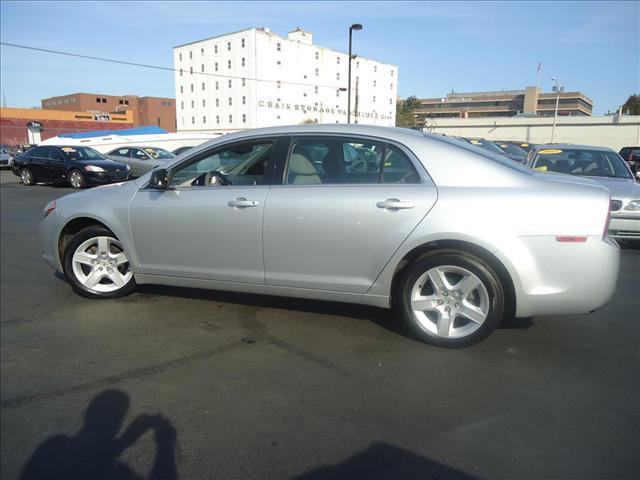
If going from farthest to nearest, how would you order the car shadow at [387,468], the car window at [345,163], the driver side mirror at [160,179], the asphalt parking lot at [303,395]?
the driver side mirror at [160,179] → the car window at [345,163] → the asphalt parking lot at [303,395] → the car shadow at [387,468]

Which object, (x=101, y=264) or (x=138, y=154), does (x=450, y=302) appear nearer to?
(x=101, y=264)

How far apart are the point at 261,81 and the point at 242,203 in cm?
7726

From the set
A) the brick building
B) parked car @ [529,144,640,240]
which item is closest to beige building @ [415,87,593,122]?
the brick building

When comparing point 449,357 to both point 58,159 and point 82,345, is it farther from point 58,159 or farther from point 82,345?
Result: point 58,159

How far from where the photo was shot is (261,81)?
76625 millimetres

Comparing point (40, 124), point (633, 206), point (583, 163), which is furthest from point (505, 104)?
point (633, 206)

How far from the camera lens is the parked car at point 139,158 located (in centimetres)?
1973

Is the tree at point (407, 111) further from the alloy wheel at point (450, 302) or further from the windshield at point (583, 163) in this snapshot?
the alloy wheel at point (450, 302)

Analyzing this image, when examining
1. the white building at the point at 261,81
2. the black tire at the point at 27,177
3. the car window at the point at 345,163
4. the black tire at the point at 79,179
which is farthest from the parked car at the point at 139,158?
the white building at the point at 261,81

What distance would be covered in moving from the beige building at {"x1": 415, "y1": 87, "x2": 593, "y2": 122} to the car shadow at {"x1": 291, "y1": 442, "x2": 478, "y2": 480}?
102 metres

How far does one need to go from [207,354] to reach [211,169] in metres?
1.66

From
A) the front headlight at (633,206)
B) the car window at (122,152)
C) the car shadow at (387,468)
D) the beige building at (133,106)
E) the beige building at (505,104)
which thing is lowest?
the car shadow at (387,468)

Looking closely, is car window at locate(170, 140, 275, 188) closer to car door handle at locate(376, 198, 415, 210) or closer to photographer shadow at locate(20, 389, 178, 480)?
car door handle at locate(376, 198, 415, 210)

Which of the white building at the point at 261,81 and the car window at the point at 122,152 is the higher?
the white building at the point at 261,81
